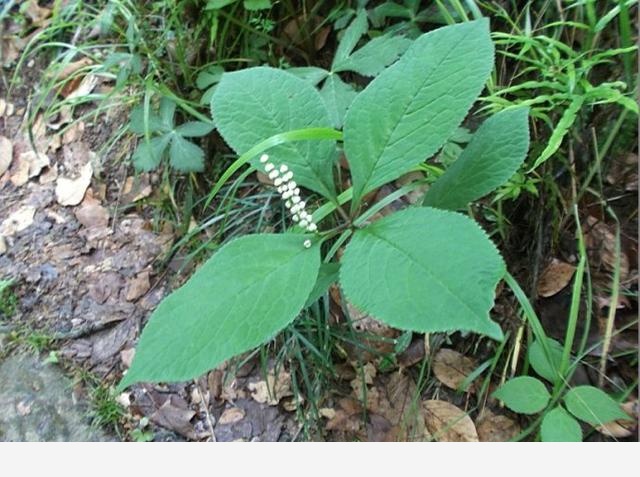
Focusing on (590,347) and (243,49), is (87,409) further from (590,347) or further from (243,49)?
(590,347)

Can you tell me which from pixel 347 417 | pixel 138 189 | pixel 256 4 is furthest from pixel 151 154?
pixel 347 417

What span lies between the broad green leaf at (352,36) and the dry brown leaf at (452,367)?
665 millimetres

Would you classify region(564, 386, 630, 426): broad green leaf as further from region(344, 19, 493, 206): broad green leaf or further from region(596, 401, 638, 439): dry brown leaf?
region(344, 19, 493, 206): broad green leaf

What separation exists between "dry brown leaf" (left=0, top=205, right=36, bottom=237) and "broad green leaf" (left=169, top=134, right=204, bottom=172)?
1.74 ft

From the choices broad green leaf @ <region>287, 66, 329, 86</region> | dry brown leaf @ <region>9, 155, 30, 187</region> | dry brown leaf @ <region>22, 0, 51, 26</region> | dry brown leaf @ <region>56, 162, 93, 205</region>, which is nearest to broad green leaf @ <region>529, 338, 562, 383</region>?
→ broad green leaf @ <region>287, 66, 329, 86</region>

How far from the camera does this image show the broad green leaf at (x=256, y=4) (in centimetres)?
137

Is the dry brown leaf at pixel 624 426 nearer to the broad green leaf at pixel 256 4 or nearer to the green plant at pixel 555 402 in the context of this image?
the green plant at pixel 555 402

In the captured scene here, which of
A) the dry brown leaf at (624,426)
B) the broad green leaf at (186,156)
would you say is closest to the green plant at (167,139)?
the broad green leaf at (186,156)

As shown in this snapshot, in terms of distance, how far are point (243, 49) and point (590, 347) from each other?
3.48 ft

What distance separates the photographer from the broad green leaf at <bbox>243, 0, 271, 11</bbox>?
137cm

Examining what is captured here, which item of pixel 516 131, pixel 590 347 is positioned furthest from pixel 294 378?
pixel 516 131

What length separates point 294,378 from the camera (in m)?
1.24

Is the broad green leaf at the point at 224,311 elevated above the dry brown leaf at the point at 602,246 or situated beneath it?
elevated above

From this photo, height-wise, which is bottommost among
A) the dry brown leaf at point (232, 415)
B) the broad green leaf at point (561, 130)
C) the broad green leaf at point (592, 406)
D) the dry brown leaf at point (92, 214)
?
the dry brown leaf at point (232, 415)
